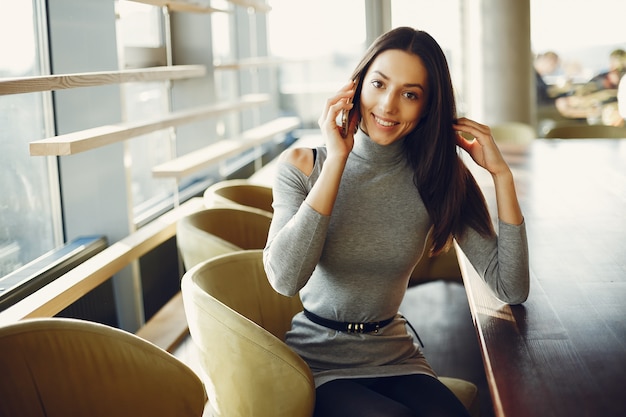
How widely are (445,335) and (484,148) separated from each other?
1.85m

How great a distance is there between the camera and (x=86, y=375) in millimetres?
1434

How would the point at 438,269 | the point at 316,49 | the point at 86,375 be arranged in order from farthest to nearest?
the point at 316,49 → the point at 438,269 → the point at 86,375

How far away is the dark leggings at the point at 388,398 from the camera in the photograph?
161cm

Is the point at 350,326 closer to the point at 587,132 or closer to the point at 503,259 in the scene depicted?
the point at 503,259

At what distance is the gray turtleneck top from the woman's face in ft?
0.18

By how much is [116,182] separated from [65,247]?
370 millimetres

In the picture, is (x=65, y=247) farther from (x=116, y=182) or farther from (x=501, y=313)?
(x=501, y=313)

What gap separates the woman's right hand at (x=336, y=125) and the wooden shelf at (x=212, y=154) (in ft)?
5.28

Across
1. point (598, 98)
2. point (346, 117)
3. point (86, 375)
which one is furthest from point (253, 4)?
point (598, 98)

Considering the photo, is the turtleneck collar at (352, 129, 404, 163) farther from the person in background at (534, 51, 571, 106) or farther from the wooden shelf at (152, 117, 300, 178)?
the person in background at (534, 51, 571, 106)

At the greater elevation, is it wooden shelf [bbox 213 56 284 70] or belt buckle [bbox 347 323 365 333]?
wooden shelf [bbox 213 56 284 70]

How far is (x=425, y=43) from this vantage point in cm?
182

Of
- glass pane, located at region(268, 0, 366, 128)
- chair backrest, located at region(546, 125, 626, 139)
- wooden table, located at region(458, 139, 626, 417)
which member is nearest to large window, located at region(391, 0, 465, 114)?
glass pane, located at region(268, 0, 366, 128)

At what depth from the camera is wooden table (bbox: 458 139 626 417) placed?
125cm
